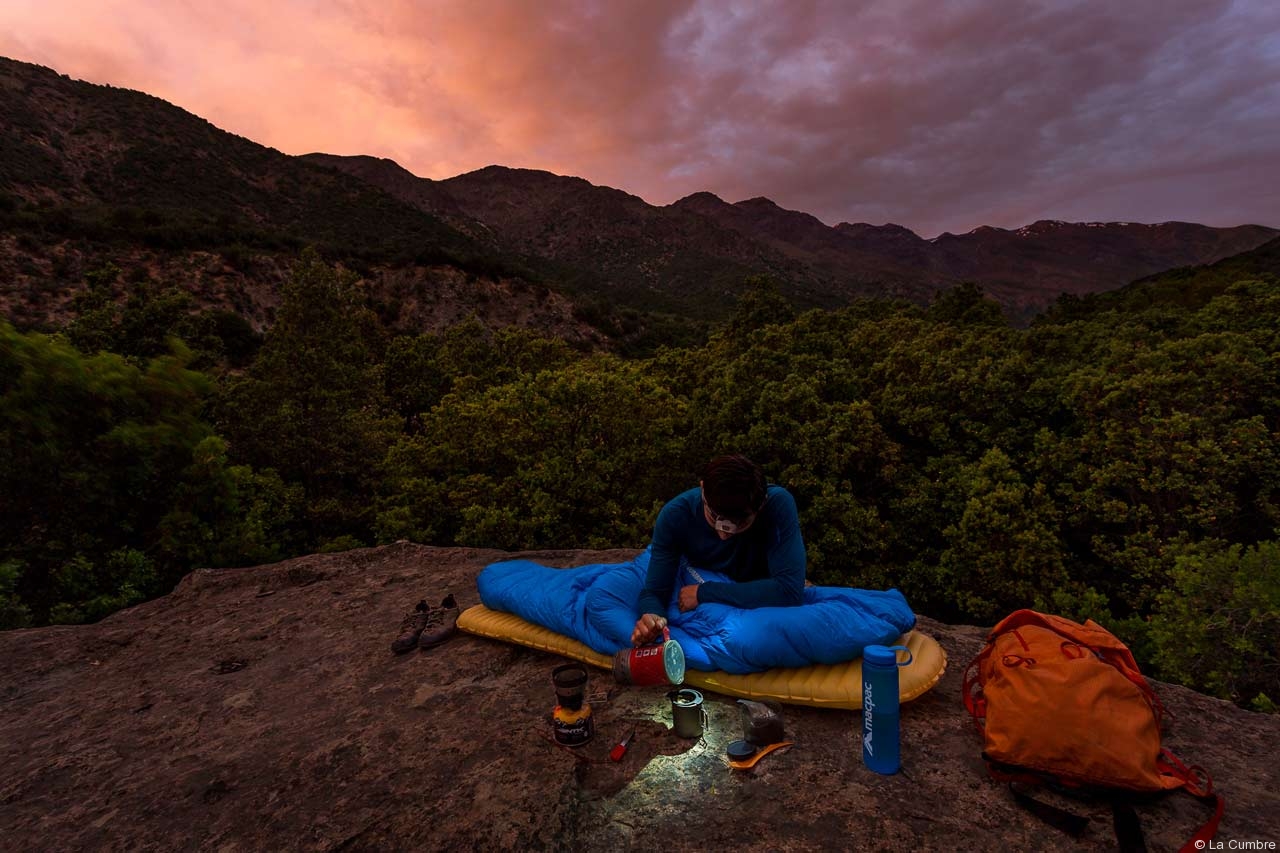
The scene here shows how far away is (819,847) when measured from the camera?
240cm

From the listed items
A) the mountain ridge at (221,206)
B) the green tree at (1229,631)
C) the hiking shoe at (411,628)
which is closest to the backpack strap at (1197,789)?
the green tree at (1229,631)

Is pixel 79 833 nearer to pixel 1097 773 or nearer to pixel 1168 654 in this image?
pixel 1097 773

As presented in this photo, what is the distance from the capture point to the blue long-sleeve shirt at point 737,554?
372 centimetres

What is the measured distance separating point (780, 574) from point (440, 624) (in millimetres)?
3200

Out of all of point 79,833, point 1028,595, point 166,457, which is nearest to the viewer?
point 79,833

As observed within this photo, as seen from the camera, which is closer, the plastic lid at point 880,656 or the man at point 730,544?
the plastic lid at point 880,656

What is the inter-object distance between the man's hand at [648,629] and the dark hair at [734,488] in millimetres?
807

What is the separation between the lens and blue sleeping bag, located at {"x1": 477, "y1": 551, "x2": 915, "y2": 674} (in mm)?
3469

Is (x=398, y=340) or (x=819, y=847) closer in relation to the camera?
(x=819, y=847)

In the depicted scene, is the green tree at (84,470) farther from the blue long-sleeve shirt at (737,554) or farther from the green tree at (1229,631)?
the green tree at (1229,631)

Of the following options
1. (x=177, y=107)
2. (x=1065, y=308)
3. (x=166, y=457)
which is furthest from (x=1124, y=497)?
(x=177, y=107)

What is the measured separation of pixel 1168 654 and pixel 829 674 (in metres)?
6.02

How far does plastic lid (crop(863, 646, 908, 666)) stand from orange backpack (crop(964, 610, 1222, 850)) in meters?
0.69

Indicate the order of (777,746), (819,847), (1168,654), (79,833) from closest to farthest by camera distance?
(819,847) < (79,833) < (777,746) < (1168,654)
